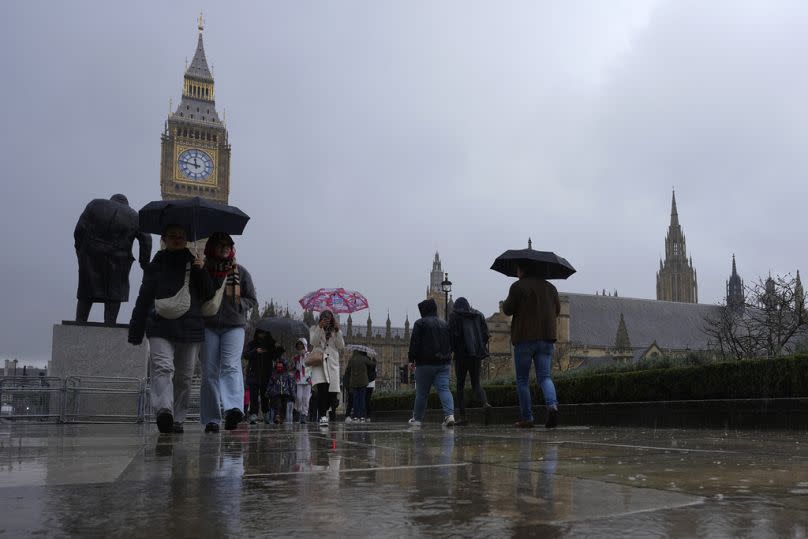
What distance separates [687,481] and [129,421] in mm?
11105

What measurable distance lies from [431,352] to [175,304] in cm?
423

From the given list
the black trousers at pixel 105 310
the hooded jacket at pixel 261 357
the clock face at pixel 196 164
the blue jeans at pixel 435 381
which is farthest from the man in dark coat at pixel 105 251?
the clock face at pixel 196 164

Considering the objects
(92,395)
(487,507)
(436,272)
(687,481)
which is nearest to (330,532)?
(487,507)

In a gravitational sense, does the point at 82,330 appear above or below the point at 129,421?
above

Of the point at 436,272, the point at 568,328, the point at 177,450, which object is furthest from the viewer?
the point at 436,272

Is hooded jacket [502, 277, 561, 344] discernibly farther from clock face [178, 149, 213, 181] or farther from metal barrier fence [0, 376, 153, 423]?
clock face [178, 149, 213, 181]

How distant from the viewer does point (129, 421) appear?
1226 cm

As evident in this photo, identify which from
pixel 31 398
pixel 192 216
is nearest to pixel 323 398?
pixel 31 398

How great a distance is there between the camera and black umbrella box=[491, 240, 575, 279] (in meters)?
9.56

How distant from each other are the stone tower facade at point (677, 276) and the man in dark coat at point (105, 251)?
10544cm

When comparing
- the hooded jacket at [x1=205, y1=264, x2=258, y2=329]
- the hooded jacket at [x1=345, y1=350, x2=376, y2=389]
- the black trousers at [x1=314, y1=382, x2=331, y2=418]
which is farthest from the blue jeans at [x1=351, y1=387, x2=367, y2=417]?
the hooded jacket at [x1=205, y1=264, x2=258, y2=329]

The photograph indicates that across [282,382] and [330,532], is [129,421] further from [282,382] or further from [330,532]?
[330,532]

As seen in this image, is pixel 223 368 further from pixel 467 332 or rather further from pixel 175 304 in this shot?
pixel 467 332

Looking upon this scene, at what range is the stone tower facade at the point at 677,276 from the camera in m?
110
